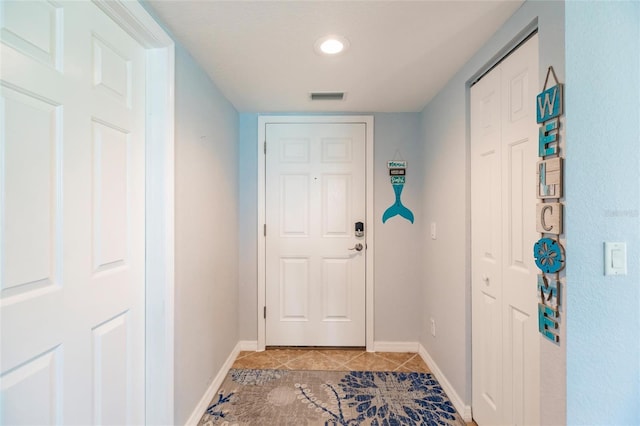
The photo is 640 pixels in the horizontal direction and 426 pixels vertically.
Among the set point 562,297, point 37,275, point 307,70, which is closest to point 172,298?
point 37,275

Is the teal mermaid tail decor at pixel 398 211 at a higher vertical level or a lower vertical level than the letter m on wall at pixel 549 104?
lower

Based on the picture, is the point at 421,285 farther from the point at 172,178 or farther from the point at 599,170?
the point at 172,178

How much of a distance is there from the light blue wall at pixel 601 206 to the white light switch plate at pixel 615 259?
2 centimetres

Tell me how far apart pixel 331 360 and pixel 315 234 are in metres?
1.10

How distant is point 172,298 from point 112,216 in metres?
0.51

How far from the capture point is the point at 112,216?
117 cm

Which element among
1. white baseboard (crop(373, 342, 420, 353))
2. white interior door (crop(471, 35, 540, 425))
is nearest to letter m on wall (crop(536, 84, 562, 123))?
white interior door (crop(471, 35, 540, 425))

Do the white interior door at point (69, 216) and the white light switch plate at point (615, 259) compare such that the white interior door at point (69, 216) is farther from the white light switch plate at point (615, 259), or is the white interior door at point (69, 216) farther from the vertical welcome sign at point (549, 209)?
the white light switch plate at point (615, 259)

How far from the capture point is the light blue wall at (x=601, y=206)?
105 cm

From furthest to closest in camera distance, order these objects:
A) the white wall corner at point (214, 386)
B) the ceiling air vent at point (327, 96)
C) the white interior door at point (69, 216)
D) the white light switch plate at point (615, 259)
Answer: the ceiling air vent at point (327, 96) → the white wall corner at point (214, 386) → the white light switch plate at point (615, 259) → the white interior door at point (69, 216)

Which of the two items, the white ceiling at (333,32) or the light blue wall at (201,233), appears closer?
the white ceiling at (333,32)

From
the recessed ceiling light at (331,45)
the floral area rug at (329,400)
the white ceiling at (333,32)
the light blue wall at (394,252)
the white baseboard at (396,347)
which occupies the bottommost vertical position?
the floral area rug at (329,400)

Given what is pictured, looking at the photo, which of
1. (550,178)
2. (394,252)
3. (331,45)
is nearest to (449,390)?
(394,252)

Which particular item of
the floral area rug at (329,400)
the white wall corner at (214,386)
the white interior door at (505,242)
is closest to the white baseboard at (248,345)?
the white wall corner at (214,386)
